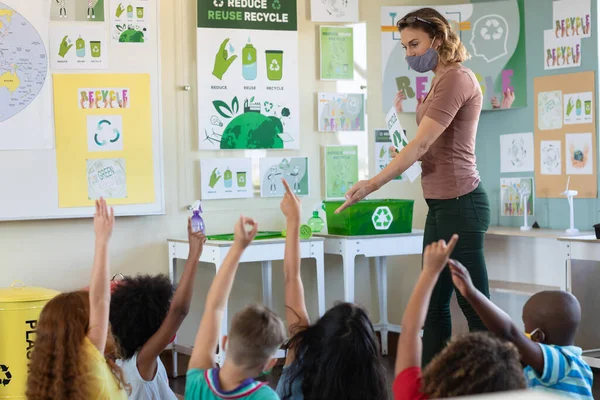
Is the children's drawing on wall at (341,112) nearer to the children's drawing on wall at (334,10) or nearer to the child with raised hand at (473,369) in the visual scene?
the children's drawing on wall at (334,10)

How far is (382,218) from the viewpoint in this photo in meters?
4.83

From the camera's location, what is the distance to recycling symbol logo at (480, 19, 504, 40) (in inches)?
201

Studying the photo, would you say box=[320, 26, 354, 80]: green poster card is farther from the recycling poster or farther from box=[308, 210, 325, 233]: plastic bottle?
box=[308, 210, 325, 233]: plastic bottle

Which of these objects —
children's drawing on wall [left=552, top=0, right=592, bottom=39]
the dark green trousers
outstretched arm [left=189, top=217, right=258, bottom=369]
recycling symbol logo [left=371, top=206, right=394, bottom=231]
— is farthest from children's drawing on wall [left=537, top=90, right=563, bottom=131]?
outstretched arm [left=189, top=217, right=258, bottom=369]

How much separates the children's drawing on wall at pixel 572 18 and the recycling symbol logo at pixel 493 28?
1.10ft

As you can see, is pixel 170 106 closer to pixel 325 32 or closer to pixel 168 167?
pixel 168 167

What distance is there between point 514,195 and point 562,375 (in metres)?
3.18

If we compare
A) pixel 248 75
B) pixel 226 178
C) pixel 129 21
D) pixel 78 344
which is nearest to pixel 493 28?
pixel 248 75

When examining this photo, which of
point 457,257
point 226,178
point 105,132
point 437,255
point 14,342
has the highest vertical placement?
point 105,132

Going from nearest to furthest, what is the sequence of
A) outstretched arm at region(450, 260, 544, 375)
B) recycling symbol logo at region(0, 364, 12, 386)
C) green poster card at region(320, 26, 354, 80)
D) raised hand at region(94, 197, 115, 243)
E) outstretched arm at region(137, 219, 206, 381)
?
outstretched arm at region(450, 260, 544, 375)
raised hand at region(94, 197, 115, 243)
outstretched arm at region(137, 219, 206, 381)
recycling symbol logo at region(0, 364, 12, 386)
green poster card at region(320, 26, 354, 80)

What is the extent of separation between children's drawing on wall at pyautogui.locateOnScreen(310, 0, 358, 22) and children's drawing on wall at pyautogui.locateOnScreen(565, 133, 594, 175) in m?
1.45

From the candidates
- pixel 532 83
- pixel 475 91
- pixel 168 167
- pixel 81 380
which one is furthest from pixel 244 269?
pixel 81 380

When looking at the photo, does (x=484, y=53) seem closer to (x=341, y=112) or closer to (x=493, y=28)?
(x=493, y=28)

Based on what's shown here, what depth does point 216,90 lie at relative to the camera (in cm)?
486
